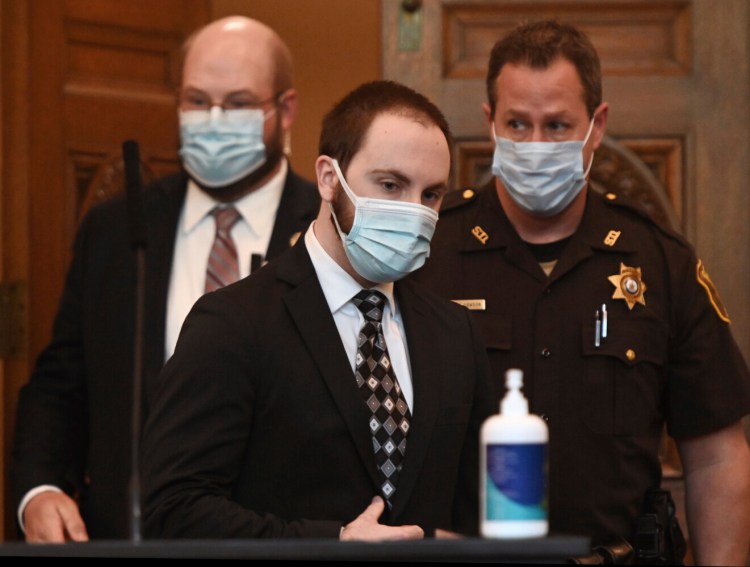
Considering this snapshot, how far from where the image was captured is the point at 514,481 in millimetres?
1731

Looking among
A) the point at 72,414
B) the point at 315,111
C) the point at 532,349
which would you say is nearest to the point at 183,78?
the point at 72,414

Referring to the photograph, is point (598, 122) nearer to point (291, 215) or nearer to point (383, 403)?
point (291, 215)

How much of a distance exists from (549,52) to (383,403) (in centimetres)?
108

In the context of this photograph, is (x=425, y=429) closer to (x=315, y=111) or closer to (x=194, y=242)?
(x=194, y=242)

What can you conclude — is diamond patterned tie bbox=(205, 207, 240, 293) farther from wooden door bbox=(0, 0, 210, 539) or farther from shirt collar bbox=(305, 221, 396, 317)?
shirt collar bbox=(305, 221, 396, 317)

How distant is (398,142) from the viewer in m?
2.32

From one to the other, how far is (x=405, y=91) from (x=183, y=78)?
118 centimetres

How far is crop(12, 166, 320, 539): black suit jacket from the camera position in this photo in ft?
10.6

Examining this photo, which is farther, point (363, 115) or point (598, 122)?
point (598, 122)

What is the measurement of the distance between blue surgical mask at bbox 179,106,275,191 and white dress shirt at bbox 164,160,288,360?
66 mm

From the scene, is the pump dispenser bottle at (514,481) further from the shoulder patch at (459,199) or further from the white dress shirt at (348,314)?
the shoulder patch at (459,199)

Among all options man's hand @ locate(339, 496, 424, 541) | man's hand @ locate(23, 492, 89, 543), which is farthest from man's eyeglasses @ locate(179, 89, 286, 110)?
man's hand @ locate(339, 496, 424, 541)

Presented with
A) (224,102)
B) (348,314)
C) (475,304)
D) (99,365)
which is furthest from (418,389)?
(224,102)

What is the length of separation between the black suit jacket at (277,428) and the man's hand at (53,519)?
36.5 inches
